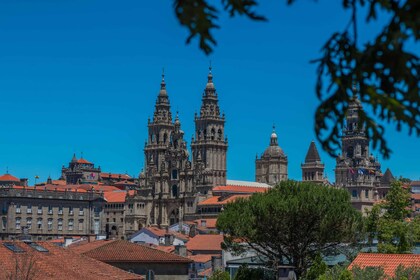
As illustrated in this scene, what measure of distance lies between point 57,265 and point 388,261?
14806 mm

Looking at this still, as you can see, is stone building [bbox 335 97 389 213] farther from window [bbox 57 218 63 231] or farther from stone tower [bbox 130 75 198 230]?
window [bbox 57 218 63 231]

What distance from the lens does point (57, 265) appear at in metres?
36.4

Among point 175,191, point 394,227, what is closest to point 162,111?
point 175,191

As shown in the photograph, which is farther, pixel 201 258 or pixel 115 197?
pixel 115 197

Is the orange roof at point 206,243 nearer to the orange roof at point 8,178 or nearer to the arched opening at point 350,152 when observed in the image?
the arched opening at point 350,152

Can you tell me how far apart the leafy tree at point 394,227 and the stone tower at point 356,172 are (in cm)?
9826

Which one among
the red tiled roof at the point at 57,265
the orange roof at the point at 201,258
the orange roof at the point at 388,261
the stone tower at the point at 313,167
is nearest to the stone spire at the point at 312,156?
the stone tower at the point at 313,167

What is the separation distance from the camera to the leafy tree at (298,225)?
50594mm

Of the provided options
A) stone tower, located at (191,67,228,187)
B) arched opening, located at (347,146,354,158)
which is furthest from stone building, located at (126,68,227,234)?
arched opening, located at (347,146,354,158)

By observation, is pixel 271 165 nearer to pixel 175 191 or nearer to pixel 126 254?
pixel 175 191

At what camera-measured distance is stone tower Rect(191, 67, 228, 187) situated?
16700cm

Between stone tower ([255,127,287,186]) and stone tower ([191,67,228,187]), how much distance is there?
21.5 metres

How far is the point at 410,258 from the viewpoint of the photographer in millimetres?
39594

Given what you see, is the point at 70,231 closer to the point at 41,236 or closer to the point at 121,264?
the point at 41,236
